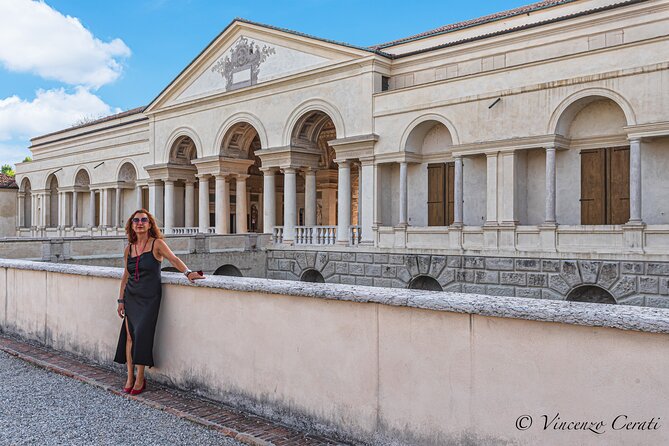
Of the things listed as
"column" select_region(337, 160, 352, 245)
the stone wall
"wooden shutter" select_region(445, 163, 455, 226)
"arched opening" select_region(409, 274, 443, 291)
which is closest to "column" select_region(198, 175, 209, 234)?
the stone wall

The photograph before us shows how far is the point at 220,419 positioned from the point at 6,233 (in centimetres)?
4149

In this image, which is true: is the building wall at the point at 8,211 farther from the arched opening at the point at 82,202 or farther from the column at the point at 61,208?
the arched opening at the point at 82,202

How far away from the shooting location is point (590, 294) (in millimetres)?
14750

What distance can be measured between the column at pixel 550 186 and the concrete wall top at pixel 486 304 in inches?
461

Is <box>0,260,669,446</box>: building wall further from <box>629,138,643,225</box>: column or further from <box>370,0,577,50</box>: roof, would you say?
<box>370,0,577,50</box>: roof

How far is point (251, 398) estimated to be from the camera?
5.48m

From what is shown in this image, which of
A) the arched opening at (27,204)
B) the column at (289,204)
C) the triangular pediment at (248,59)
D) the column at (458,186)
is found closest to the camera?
the column at (458,186)

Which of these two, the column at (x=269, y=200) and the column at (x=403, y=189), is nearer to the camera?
the column at (x=403, y=189)

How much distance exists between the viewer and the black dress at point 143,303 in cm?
609

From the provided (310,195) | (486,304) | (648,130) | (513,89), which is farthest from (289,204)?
(486,304)

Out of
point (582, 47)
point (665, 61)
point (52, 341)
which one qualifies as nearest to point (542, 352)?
point (52, 341)

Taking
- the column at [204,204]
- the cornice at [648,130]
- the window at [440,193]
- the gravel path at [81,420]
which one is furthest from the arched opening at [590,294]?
the column at [204,204]

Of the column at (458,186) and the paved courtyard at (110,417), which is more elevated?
the column at (458,186)

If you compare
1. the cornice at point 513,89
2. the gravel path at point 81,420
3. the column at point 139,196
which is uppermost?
the cornice at point 513,89
